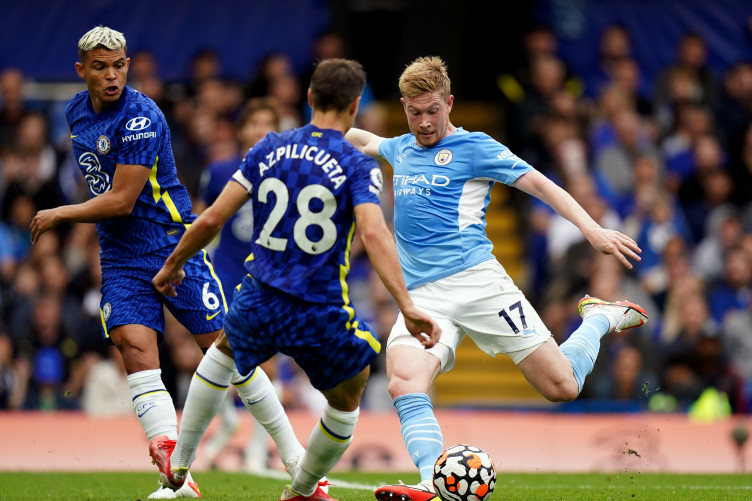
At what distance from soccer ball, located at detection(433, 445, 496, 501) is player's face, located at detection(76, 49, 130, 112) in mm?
2958

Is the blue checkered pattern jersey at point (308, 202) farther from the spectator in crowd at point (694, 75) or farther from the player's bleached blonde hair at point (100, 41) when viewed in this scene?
the spectator in crowd at point (694, 75)

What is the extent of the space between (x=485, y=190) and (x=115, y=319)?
2.36m

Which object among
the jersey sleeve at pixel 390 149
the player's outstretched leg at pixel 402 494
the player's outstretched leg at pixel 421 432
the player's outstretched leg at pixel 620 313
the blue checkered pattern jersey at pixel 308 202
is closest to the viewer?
the blue checkered pattern jersey at pixel 308 202

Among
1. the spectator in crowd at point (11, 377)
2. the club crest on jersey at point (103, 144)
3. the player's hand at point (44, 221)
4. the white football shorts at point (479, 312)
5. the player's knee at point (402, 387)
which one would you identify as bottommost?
the spectator in crowd at point (11, 377)

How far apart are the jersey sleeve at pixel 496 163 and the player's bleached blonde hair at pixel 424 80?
39 centimetres

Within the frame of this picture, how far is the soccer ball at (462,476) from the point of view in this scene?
605cm

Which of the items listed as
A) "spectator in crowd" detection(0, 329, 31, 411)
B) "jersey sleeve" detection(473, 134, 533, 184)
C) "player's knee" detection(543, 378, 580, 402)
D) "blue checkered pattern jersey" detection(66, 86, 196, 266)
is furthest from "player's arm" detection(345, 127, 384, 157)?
"spectator in crowd" detection(0, 329, 31, 411)

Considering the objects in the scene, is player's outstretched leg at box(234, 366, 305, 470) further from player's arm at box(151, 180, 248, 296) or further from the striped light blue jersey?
player's arm at box(151, 180, 248, 296)

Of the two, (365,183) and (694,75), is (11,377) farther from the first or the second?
(694,75)

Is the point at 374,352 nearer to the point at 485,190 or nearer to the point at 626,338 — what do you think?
the point at 485,190

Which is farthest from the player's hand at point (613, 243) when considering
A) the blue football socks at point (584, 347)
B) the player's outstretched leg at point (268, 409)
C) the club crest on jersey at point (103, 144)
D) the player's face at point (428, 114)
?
the club crest on jersey at point (103, 144)

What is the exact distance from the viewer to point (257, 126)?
Result: 9.12 metres

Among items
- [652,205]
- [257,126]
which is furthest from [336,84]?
[652,205]

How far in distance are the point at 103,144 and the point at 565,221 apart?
25.5 ft
